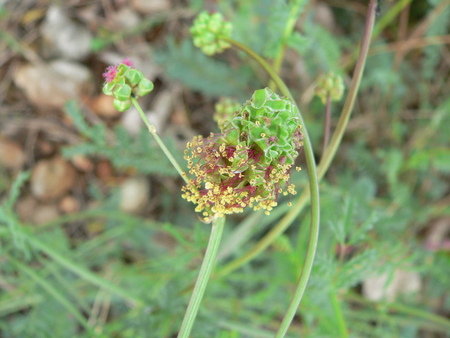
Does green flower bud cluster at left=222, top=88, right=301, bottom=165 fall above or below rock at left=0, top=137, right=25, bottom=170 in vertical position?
above

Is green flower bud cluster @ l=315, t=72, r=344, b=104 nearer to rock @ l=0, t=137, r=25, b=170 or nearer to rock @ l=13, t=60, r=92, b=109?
rock @ l=13, t=60, r=92, b=109

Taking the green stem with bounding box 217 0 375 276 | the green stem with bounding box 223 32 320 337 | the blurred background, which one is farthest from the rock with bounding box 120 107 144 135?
the green stem with bounding box 223 32 320 337

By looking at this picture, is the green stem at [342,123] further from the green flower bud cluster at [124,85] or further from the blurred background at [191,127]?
the blurred background at [191,127]

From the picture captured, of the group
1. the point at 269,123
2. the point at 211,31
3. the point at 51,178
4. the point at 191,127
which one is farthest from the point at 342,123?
the point at 51,178

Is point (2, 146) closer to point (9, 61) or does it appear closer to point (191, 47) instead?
point (9, 61)

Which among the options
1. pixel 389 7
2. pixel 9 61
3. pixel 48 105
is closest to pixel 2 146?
pixel 48 105

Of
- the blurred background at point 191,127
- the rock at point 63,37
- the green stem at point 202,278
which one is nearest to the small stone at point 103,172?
the blurred background at point 191,127

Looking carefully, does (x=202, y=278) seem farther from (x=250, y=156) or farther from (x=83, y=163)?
(x=83, y=163)
